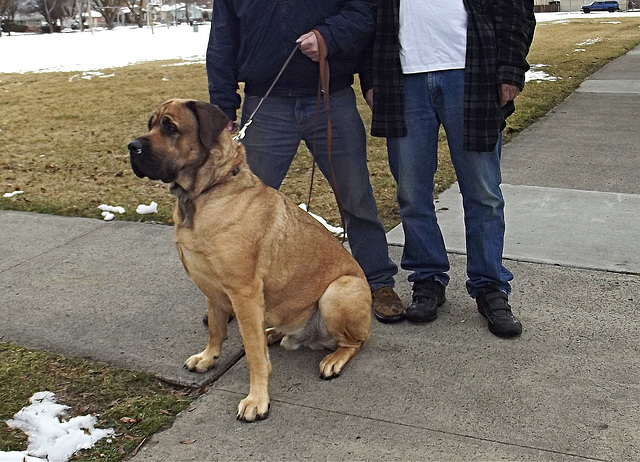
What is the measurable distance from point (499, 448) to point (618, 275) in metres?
2.08

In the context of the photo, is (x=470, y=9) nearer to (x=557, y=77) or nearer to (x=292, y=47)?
(x=292, y=47)

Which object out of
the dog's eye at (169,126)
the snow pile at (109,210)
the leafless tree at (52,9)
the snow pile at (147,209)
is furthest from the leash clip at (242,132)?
the leafless tree at (52,9)

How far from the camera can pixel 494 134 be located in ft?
12.1

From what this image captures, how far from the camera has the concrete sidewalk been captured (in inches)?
114

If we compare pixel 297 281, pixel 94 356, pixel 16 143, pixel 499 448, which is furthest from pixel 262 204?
pixel 16 143

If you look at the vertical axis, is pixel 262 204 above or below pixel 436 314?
above

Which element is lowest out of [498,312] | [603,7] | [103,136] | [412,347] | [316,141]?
[412,347]

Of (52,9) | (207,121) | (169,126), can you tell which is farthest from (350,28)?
(52,9)

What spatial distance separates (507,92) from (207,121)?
1.56 metres

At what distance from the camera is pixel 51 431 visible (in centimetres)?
298

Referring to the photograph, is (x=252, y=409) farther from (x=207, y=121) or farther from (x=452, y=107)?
(x=452, y=107)

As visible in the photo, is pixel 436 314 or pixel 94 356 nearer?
pixel 94 356

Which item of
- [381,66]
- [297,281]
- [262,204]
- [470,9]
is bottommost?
[297,281]

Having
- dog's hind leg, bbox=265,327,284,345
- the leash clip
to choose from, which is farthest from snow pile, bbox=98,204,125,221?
dog's hind leg, bbox=265,327,284,345
